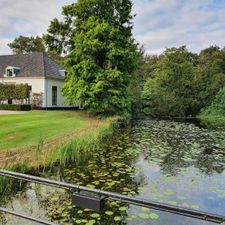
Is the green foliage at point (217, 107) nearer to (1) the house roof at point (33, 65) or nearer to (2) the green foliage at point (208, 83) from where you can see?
(2) the green foliage at point (208, 83)

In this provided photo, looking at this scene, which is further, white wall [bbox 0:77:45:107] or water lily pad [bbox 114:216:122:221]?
white wall [bbox 0:77:45:107]

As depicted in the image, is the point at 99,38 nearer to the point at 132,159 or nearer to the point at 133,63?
the point at 133,63

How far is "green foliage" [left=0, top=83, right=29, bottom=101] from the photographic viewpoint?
2411 centimetres

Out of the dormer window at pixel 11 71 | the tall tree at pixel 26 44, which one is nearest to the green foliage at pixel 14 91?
the dormer window at pixel 11 71

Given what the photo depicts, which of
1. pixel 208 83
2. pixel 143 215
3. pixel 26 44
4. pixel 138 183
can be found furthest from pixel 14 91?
pixel 208 83

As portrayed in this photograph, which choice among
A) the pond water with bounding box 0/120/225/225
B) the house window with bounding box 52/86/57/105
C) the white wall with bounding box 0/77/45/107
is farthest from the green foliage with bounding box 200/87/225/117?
the pond water with bounding box 0/120/225/225

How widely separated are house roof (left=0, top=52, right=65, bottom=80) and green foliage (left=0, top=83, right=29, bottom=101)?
2374 mm

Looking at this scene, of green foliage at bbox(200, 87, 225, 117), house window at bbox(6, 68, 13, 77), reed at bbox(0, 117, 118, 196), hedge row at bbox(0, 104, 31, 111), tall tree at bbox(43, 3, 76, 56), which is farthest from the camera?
green foliage at bbox(200, 87, 225, 117)

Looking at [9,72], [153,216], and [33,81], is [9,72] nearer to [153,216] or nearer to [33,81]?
[33,81]

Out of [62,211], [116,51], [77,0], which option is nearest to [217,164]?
[62,211]

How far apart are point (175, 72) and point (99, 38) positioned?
15516 millimetres

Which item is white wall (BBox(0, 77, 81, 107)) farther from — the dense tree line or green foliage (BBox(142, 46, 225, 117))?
green foliage (BBox(142, 46, 225, 117))

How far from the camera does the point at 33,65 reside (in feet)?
89.0

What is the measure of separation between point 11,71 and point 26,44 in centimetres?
1686
